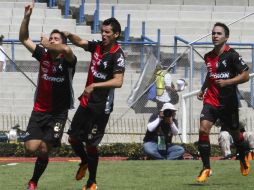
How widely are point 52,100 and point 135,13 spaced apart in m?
21.6

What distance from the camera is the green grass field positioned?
13523 mm

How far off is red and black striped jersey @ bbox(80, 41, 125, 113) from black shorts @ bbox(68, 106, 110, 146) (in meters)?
0.09

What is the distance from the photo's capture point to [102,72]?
41.9ft

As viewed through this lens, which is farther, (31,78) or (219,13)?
(219,13)

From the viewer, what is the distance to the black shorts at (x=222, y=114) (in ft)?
46.6

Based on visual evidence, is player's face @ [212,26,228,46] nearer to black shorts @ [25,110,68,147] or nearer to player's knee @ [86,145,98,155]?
player's knee @ [86,145,98,155]

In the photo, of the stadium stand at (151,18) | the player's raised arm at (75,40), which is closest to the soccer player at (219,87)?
the player's raised arm at (75,40)

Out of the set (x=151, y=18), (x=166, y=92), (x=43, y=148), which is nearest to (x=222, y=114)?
(x=43, y=148)

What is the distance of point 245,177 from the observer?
14828mm

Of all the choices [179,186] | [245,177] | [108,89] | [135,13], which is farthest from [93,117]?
[135,13]

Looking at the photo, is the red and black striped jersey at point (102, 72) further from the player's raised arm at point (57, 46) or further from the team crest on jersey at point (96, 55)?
the player's raised arm at point (57, 46)

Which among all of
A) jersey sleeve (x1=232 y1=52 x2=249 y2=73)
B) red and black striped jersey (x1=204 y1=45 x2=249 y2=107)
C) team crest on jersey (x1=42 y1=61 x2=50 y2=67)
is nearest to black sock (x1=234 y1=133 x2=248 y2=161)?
red and black striped jersey (x1=204 y1=45 x2=249 y2=107)

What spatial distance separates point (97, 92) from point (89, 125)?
17.5 inches

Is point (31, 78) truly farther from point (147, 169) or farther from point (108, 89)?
point (108, 89)
